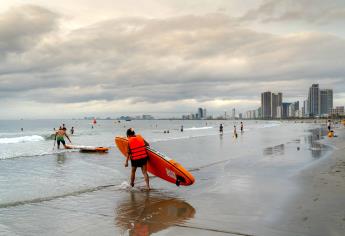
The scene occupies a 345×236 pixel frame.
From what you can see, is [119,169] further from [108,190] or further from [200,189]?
[200,189]

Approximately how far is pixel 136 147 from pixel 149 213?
9.41ft

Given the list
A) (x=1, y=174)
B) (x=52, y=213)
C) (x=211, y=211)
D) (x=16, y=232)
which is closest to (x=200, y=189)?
(x=211, y=211)

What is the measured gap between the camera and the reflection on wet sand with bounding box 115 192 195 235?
6352 millimetres

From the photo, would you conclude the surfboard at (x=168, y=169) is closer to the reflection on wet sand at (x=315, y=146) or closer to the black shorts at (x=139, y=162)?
the black shorts at (x=139, y=162)

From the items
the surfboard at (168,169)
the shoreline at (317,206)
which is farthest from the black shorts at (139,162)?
the shoreline at (317,206)

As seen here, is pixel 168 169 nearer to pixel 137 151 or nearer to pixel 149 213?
pixel 137 151

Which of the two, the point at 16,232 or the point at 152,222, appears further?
the point at 152,222

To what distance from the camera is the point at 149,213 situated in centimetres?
735

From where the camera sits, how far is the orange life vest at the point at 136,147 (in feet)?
32.3

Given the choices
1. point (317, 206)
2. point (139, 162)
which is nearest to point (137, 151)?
point (139, 162)

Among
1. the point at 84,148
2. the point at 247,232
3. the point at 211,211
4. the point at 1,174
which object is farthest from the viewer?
the point at 84,148

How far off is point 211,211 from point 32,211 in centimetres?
406

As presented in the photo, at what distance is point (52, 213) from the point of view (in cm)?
750

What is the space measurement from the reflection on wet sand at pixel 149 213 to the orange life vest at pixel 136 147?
3.86ft
